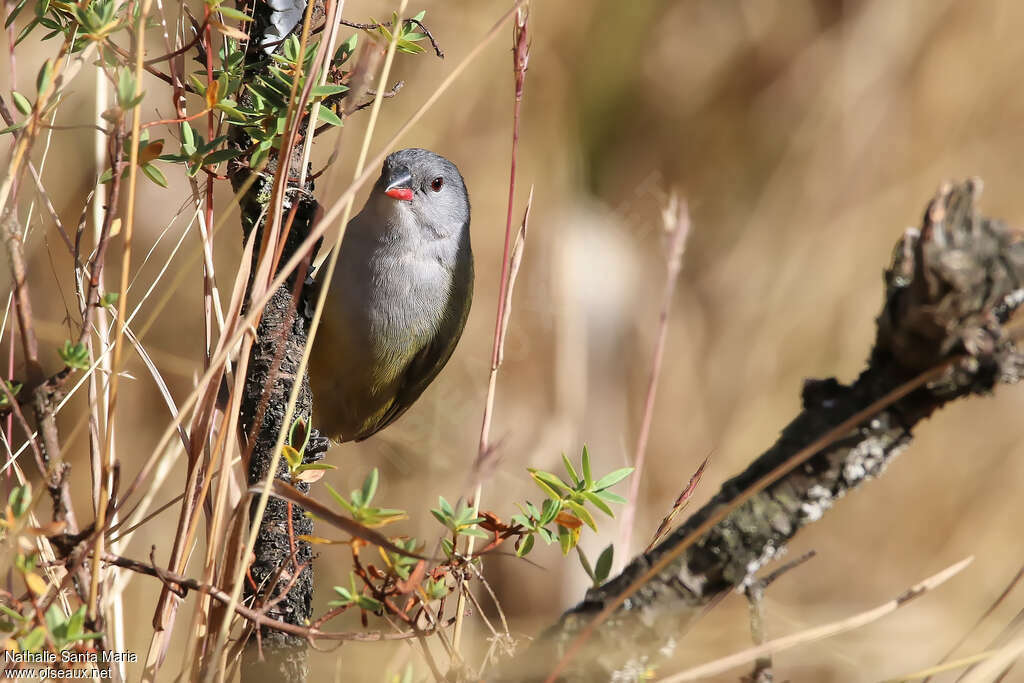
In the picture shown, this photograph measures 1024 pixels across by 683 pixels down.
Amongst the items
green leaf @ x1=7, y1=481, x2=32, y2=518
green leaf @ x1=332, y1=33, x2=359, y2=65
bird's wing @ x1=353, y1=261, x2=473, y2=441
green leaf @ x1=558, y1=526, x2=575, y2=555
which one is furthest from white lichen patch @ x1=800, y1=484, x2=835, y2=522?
bird's wing @ x1=353, y1=261, x2=473, y2=441

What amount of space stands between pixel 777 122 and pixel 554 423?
187cm

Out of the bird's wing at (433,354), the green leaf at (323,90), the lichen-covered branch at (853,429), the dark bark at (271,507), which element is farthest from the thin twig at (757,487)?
the bird's wing at (433,354)

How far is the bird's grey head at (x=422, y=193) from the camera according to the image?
3.07 meters

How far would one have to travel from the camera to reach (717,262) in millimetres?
4969

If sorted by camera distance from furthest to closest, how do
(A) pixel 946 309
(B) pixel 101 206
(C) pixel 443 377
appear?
(C) pixel 443 377 → (B) pixel 101 206 → (A) pixel 946 309

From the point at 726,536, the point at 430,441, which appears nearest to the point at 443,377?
the point at 430,441

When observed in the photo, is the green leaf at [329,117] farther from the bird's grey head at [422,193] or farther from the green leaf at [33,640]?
the bird's grey head at [422,193]

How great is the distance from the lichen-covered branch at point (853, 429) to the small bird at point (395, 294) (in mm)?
1702

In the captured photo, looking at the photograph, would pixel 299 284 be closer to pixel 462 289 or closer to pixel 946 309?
pixel 946 309

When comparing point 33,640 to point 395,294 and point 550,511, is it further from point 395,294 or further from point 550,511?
point 395,294

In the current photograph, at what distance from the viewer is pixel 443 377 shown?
177 inches

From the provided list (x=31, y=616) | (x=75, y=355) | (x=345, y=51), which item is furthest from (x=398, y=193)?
(x=31, y=616)

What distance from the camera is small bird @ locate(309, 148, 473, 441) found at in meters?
2.96

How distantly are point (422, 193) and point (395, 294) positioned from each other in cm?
38
